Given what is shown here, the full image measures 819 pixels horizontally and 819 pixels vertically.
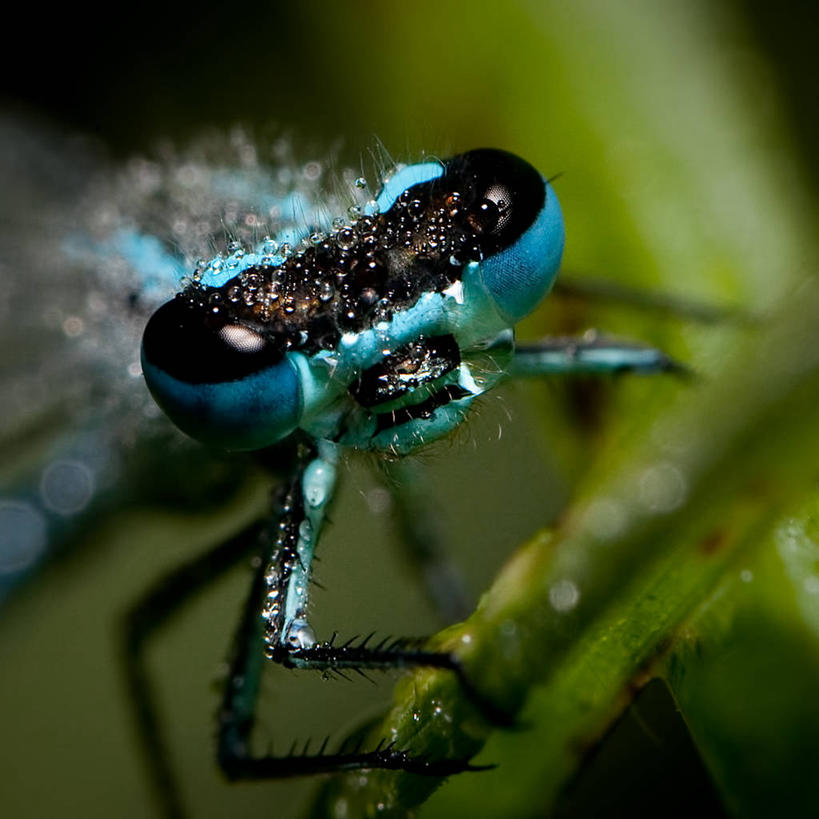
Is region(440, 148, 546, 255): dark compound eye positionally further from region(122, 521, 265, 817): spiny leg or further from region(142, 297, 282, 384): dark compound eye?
region(122, 521, 265, 817): spiny leg

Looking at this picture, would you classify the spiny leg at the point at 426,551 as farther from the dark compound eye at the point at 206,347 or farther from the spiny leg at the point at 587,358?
the dark compound eye at the point at 206,347

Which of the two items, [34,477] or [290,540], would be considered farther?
[34,477]

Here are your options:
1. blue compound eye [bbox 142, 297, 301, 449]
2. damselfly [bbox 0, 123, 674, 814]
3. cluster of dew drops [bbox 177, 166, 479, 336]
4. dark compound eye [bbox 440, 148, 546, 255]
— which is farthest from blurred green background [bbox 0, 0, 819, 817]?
blue compound eye [bbox 142, 297, 301, 449]

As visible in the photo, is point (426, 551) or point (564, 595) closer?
point (564, 595)

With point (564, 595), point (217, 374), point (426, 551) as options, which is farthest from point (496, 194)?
point (426, 551)

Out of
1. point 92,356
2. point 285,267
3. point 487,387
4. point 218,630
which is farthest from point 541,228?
point 92,356

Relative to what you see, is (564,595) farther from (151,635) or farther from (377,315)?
(151,635)

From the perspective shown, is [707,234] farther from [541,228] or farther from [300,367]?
[300,367]
